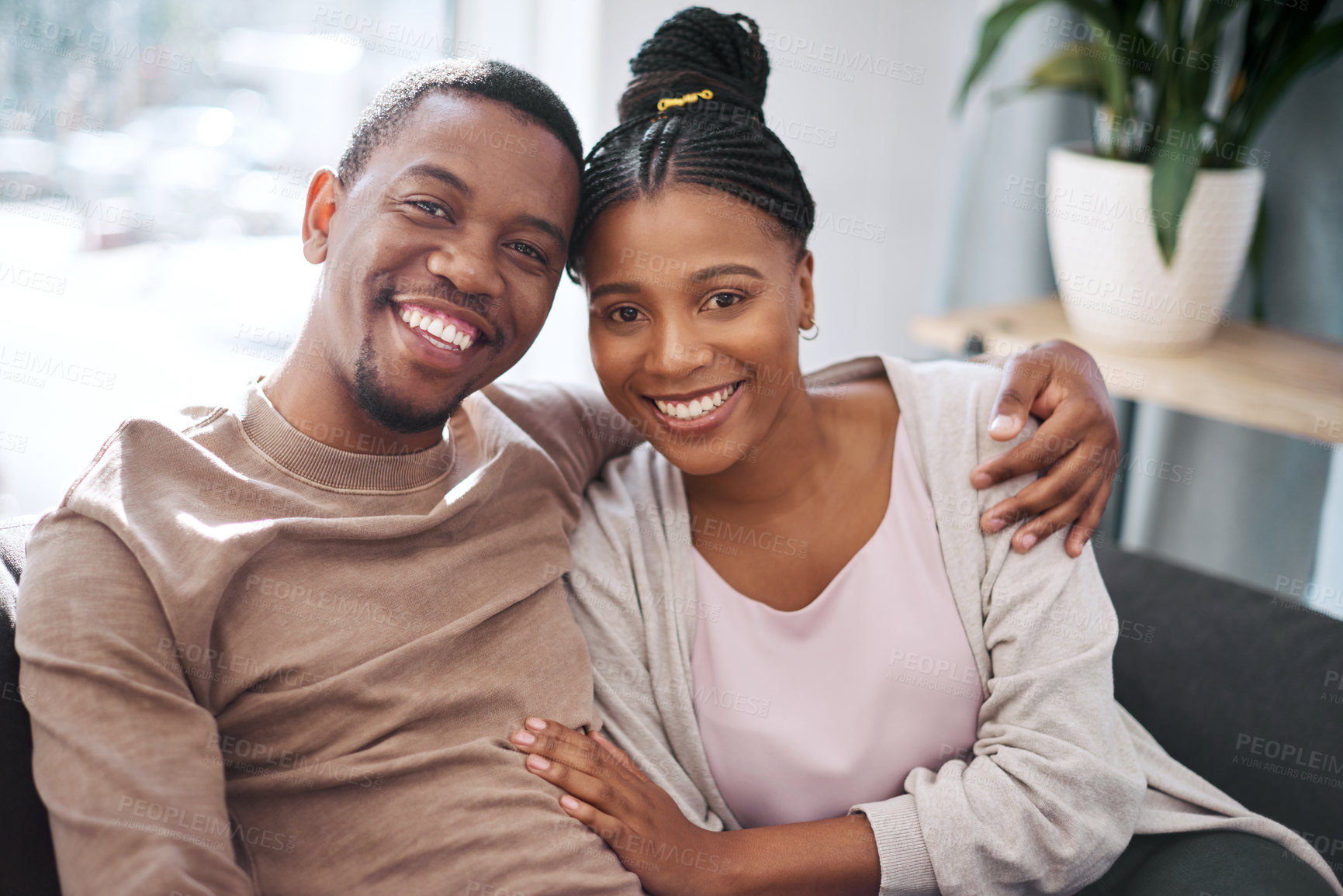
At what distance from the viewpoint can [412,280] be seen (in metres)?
1.05

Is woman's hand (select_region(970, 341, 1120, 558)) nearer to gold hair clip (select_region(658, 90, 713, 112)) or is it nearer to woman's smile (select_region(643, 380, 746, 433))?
woman's smile (select_region(643, 380, 746, 433))

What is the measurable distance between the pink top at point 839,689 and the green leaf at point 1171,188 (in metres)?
0.96

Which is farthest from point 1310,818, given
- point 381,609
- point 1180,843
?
point 381,609

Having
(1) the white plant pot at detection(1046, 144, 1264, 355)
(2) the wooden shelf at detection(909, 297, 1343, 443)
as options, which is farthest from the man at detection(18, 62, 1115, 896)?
(1) the white plant pot at detection(1046, 144, 1264, 355)

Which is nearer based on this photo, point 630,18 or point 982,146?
point 630,18

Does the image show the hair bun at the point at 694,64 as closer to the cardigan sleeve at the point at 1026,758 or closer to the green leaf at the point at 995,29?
the cardigan sleeve at the point at 1026,758

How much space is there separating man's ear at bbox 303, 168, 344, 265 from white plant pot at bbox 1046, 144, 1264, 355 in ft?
4.73

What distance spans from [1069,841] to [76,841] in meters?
0.92

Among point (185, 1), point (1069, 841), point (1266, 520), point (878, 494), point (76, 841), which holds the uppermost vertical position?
point (185, 1)

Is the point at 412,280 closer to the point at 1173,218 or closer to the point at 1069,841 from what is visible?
the point at 1069,841

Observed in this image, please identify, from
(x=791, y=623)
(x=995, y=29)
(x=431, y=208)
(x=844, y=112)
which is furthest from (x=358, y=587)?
(x=844, y=112)

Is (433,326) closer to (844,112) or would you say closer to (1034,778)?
(1034,778)

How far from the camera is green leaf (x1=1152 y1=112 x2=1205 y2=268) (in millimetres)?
1797

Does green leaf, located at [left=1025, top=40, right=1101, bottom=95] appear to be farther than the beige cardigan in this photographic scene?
Yes
